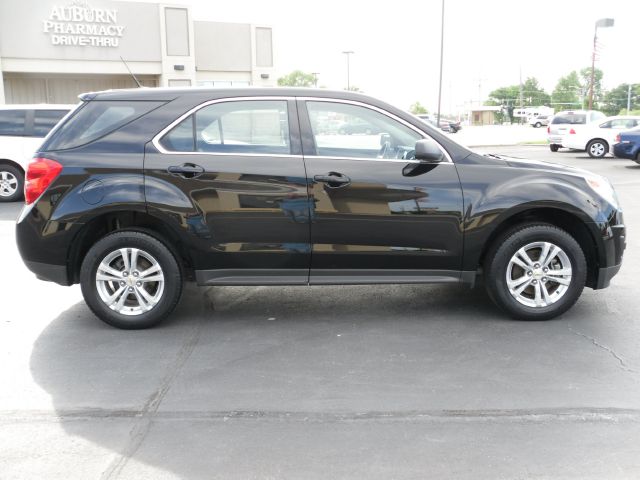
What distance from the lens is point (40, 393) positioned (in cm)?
397

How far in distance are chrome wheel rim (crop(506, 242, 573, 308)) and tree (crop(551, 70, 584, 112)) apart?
5156 inches

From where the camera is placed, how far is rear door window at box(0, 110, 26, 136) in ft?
42.3

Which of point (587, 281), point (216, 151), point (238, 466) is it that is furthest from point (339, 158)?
point (238, 466)

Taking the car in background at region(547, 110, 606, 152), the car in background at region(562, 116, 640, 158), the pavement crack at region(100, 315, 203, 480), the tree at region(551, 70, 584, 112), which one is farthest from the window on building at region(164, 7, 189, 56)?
the tree at region(551, 70, 584, 112)

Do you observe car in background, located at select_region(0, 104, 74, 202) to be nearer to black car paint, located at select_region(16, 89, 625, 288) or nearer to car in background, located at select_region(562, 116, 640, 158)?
black car paint, located at select_region(16, 89, 625, 288)

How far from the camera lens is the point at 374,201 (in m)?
4.94

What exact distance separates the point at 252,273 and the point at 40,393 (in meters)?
1.72

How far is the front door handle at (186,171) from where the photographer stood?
16.0ft

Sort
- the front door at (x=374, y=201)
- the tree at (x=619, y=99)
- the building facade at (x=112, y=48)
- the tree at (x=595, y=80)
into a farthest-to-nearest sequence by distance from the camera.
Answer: the tree at (x=595, y=80) < the tree at (x=619, y=99) < the building facade at (x=112, y=48) < the front door at (x=374, y=201)

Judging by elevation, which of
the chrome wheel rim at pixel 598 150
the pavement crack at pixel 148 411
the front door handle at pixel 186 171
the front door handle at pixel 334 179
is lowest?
the pavement crack at pixel 148 411

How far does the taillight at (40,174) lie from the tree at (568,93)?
5215 inches

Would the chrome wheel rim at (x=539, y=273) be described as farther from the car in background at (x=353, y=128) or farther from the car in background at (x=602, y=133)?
the car in background at (x=602, y=133)

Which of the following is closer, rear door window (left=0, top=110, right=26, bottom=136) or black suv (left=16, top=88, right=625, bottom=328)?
black suv (left=16, top=88, right=625, bottom=328)

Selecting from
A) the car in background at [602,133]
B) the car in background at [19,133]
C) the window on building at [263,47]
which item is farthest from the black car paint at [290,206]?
the window on building at [263,47]
